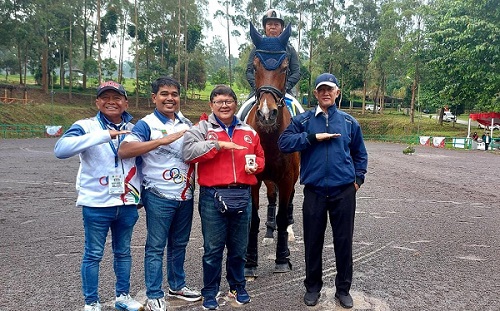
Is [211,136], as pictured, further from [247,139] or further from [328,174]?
[328,174]

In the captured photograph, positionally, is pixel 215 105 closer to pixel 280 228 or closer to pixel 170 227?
pixel 170 227

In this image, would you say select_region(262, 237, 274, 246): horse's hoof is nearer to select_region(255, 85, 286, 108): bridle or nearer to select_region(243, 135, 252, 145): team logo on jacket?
select_region(255, 85, 286, 108): bridle

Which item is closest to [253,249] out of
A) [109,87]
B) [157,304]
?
[157,304]

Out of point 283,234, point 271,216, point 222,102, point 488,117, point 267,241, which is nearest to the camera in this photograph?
point 222,102

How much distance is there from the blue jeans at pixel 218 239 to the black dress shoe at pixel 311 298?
64 centimetres

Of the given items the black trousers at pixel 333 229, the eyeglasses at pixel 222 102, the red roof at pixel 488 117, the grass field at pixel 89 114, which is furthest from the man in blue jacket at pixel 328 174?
the grass field at pixel 89 114

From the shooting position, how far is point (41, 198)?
8.79m

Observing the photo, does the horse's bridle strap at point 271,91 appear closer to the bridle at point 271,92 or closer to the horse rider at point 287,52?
the bridle at point 271,92

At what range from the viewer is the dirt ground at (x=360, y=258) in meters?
3.84

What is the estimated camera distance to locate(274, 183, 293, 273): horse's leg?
4648 millimetres

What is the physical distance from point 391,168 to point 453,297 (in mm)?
12761

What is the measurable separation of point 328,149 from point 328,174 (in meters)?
0.24

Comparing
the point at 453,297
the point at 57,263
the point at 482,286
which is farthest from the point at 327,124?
the point at 57,263

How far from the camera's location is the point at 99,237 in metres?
3.33
